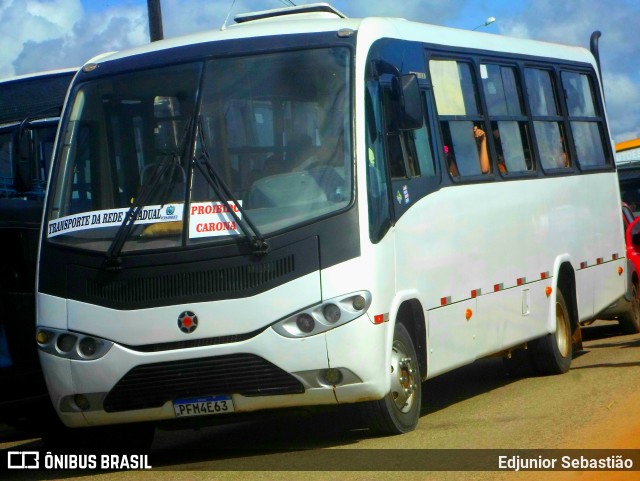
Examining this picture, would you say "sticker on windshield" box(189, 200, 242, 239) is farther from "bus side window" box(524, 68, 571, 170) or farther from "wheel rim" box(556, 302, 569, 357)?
"wheel rim" box(556, 302, 569, 357)

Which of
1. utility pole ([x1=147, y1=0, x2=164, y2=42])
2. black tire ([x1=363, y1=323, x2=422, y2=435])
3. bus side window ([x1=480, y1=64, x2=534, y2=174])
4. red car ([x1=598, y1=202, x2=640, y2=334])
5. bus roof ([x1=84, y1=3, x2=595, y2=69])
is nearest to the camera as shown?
black tire ([x1=363, y1=323, x2=422, y2=435])

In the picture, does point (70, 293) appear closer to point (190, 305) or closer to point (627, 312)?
point (190, 305)

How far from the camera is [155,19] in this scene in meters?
21.5

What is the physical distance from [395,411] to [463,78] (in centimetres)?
390

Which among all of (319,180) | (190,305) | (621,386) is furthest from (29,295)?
(621,386)

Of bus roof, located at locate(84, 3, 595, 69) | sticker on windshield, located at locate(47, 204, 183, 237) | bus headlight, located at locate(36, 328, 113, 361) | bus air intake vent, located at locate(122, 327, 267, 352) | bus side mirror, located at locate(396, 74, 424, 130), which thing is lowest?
bus air intake vent, located at locate(122, 327, 267, 352)

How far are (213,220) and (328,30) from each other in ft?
5.84

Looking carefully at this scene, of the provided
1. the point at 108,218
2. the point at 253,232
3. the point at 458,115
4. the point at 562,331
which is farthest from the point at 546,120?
the point at 108,218

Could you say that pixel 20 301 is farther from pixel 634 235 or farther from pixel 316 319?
pixel 634 235

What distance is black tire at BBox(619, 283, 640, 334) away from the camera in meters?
18.3

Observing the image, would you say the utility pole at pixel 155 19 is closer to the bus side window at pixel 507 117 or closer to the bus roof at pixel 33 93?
the bus roof at pixel 33 93

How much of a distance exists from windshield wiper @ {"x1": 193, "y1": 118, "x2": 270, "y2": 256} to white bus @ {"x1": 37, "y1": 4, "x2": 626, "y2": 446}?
1 centimetres

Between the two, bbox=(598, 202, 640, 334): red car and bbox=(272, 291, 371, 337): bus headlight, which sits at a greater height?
bbox=(272, 291, 371, 337): bus headlight

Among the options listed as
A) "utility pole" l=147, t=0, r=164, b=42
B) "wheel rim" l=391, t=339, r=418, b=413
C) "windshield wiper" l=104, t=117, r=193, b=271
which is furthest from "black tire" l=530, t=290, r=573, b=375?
"utility pole" l=147, t=0, r=164, b=42
